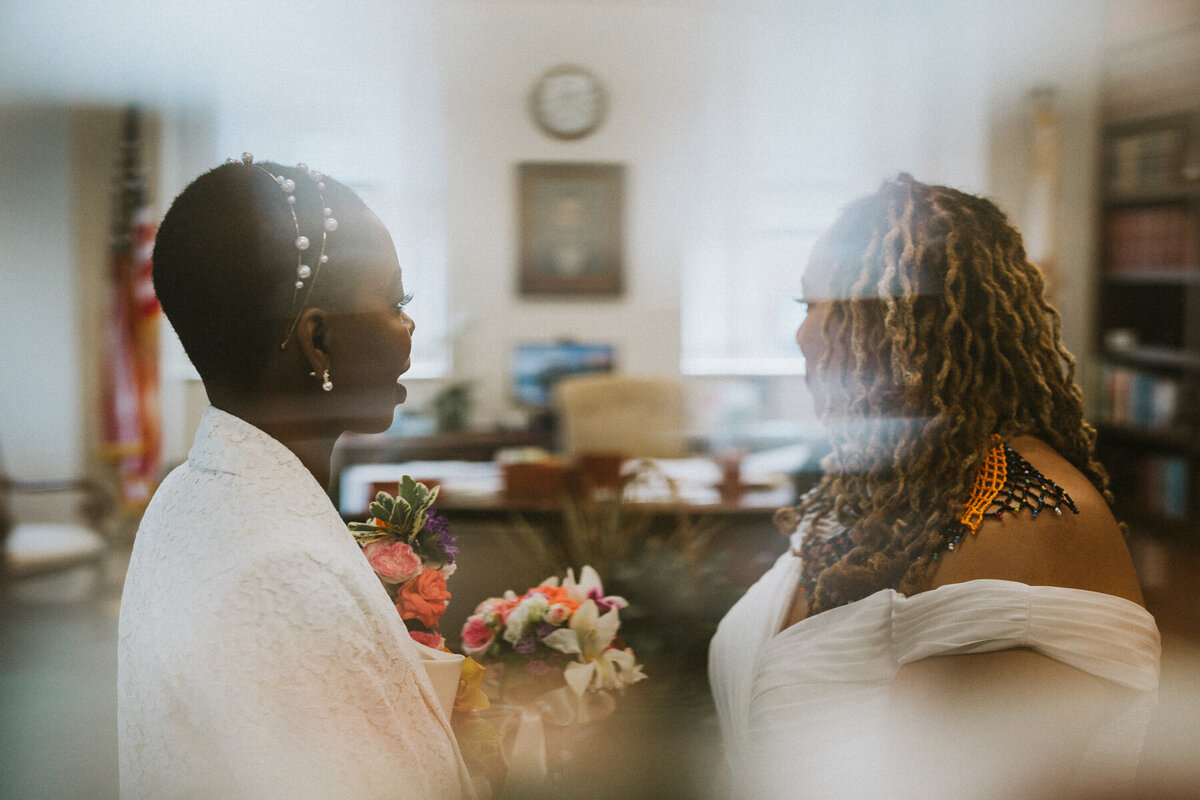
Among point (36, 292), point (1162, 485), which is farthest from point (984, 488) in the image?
point (36, 292)

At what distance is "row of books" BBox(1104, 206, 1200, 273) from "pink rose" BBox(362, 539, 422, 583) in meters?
0.90

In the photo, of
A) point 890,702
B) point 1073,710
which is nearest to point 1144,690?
point 1073,710

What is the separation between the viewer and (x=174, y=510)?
509mm

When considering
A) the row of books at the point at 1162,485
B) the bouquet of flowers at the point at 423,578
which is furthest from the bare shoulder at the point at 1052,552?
the bouquet of flowers at the point at 423,578

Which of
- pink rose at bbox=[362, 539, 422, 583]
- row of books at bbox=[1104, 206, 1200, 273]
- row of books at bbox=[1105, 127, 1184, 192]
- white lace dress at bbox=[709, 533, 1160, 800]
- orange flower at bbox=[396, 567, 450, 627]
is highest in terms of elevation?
row of books at bbox=[1105, 127, 1184, 192]

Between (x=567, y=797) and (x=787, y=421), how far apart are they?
699 millimetres

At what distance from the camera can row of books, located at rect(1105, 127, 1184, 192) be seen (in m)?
0.82

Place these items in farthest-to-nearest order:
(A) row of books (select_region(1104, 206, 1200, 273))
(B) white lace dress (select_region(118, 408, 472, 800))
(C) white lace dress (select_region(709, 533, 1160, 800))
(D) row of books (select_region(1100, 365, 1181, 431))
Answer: (A) row of books (select_region(1104, 206, 1200, 273)) < (D) row of books (select_region(1100, 365, 1181, 431)) < (C) white lace dress (select_region(709, 533, 1160, 800)) < (B) white lace dress (select_region(118, 408, 472, 800))

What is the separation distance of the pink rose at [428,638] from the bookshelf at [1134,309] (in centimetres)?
57

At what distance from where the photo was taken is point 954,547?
61 cm

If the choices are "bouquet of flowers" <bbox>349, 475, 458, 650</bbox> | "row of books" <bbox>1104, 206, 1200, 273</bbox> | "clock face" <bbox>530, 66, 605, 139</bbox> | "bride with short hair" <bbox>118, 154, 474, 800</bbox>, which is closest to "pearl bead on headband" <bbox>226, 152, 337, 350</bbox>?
"bride with short hair" <bbox>118, 154, 474, 800</bbox>

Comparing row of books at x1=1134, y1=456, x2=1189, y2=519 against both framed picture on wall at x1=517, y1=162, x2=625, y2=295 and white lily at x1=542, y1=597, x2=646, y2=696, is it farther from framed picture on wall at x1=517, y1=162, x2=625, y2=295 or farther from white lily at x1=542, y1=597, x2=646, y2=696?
framed picture on wall at x1=517, y1=162, x2=625, y2=295

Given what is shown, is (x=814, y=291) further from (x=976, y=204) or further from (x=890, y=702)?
(x=890, y=702)

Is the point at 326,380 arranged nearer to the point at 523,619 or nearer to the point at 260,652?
the point at 260,652
